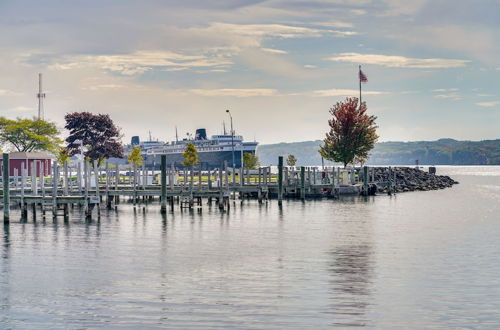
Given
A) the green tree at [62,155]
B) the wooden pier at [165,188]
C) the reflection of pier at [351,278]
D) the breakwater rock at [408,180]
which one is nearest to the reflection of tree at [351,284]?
the reflection of pier at [351,278]

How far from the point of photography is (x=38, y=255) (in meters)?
34.6

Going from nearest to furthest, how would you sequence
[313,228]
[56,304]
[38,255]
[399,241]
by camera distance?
[56,304]
[38,255]
[399,241]
[313,228]

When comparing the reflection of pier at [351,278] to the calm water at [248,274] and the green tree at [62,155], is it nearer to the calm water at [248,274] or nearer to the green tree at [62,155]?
the calm water at [248,274]

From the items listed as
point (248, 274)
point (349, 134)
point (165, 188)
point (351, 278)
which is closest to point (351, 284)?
point (351, 278)

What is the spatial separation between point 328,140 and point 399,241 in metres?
64.2

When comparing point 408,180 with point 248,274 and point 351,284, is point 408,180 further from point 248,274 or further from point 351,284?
point 351,284

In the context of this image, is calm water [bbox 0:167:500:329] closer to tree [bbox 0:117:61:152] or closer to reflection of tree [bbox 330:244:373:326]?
reflection of tree [bbox 330:244:373:326]

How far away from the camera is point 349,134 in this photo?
103 metres

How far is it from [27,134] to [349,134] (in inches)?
2178

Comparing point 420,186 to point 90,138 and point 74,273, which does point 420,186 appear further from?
point 74,273

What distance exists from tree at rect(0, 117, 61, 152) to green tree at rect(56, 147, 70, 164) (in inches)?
57.8

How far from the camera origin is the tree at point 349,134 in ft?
338

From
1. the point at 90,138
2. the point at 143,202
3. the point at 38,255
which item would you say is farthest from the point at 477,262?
the point at 90,138

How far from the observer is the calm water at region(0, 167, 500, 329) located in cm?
2116
